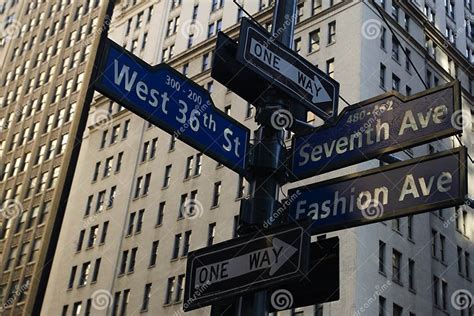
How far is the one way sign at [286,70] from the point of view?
6738mm

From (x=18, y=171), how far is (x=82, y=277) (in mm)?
18322

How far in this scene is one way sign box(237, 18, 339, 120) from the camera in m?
6.74

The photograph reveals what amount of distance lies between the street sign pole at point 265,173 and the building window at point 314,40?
133 ft

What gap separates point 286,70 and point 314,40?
41476 mm

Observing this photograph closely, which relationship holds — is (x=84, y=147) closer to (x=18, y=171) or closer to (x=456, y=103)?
(x=18, y=171)

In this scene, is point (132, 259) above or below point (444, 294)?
above

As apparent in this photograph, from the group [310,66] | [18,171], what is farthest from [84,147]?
[310,66]

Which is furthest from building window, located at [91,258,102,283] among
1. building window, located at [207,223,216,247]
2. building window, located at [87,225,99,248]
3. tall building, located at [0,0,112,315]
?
building window, located at [207,223,216,247]

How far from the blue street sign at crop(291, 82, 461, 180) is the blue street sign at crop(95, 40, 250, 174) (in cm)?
63

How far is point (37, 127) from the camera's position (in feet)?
227

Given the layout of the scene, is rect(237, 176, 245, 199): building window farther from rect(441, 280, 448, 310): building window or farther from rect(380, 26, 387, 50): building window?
rect(441, 280, 448, 310): building window

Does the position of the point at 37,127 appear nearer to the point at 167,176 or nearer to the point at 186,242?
the point at 167,176

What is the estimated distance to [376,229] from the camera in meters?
39.9

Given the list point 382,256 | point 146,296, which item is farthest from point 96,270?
point 382,256
